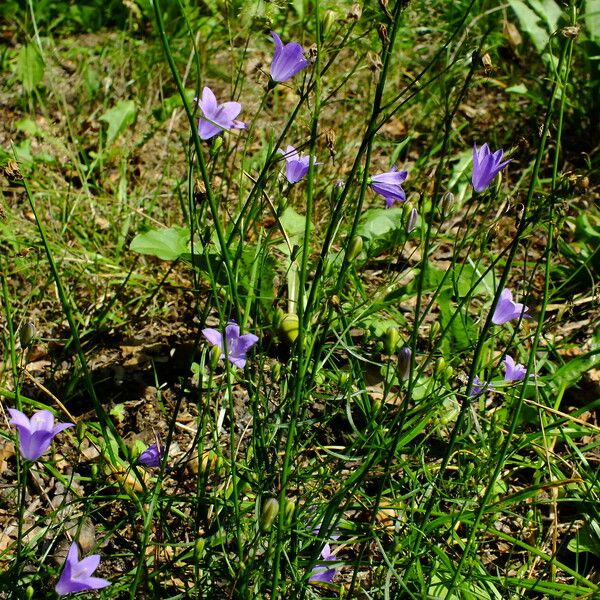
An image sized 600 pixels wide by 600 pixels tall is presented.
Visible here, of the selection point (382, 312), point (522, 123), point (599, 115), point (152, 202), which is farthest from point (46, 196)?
point (599, 115)

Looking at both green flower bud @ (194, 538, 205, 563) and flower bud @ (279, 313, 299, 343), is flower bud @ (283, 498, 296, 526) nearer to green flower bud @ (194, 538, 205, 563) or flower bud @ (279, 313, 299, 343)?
green flower bud @ (194, 538, 205, 563)

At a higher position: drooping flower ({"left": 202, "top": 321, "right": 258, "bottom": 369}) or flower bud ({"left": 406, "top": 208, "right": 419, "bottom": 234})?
flower bud ({"left": 406, "top": 208, "right": 419, "bottom": 234})

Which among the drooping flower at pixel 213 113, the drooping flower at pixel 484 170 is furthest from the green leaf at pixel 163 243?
the drooping flower at pixel 484 170

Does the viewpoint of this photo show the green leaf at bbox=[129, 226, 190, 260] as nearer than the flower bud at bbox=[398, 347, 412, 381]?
No

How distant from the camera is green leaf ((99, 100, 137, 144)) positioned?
346 cm

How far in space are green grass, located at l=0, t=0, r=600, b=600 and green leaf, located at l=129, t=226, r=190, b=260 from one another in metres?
0.01

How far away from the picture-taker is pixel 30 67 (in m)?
3.59

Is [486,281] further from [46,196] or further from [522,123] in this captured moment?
[46,196]

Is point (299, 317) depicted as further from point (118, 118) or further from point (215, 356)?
point (118, 118)

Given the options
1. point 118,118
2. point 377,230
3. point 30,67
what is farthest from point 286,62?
point 30,67

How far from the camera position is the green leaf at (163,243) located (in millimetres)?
2500

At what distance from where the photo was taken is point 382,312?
266cm

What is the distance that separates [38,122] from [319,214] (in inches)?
57.8

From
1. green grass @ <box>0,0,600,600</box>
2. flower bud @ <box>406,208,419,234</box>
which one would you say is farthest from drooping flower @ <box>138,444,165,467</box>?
flower bud @ <box>406,208,419,234</box>
